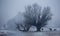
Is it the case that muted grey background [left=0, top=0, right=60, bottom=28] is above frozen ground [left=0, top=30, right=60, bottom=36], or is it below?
above

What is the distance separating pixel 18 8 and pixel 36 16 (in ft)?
1.27

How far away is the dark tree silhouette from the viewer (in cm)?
202

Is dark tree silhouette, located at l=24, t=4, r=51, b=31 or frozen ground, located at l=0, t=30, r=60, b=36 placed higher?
dark tree silhouette, located at l=24, t=4, r=51, b=31

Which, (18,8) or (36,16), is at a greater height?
(18,8)

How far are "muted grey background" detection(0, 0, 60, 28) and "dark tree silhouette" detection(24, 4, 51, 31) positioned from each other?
0.08 meters

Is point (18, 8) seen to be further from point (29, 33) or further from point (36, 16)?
point (29, 33)

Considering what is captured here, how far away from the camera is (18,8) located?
6.67ft

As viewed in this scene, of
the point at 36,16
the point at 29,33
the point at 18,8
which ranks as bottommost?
the point at 29,33

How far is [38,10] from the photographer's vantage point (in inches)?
79.9

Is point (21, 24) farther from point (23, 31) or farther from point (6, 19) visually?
point (6, 19)

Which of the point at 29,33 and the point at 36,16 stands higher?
the point at 36,16

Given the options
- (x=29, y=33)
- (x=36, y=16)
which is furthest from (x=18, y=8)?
(x=29, y=33)

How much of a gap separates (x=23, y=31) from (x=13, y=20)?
0.29 metres

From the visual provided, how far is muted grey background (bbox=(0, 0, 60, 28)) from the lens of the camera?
2023 mm
